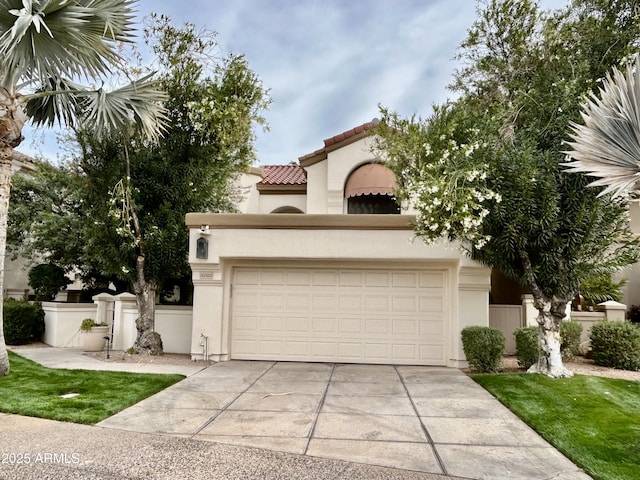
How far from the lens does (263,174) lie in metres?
19.7

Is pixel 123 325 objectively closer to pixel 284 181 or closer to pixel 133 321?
pixel 133 321

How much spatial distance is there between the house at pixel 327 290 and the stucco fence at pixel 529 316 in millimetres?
2627

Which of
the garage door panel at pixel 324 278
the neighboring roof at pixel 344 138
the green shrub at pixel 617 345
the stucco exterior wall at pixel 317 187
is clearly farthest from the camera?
the stucco exterior wall at pixel 317 187

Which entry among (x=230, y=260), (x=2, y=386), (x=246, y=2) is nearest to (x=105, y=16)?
(x=246, y=2)

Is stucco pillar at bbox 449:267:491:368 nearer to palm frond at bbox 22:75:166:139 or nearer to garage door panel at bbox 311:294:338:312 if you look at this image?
garage door panel at bbox 311:294:338:312

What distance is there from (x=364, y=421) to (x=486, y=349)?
4.61m

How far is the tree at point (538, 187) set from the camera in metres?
7.96

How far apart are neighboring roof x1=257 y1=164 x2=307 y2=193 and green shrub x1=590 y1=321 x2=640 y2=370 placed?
468 inches

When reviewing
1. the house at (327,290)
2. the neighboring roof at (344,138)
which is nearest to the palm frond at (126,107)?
the house at (327,290)

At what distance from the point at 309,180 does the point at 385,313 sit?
8212 millimetres

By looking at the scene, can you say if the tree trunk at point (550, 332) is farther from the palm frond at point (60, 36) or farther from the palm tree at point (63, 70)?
the palm frond at point (60, 36)

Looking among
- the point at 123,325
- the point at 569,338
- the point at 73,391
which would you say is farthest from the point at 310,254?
the point at 569,338

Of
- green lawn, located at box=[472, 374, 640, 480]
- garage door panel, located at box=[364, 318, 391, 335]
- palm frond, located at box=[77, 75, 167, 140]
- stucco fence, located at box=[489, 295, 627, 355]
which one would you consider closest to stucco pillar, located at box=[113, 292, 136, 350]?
palm frond, located at box=[77, 75, 167, 140]

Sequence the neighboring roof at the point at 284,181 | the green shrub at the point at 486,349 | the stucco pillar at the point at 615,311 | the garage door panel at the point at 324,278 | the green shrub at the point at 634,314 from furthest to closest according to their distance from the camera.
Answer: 1. the neighboring roof at the point at 284,181
2. the green shrub at the point at 634,314
3. the stucco pillar at the point at 615,311
4. the garage door panel at the point at 324,278
5. the green shrub at the point at 486,349
